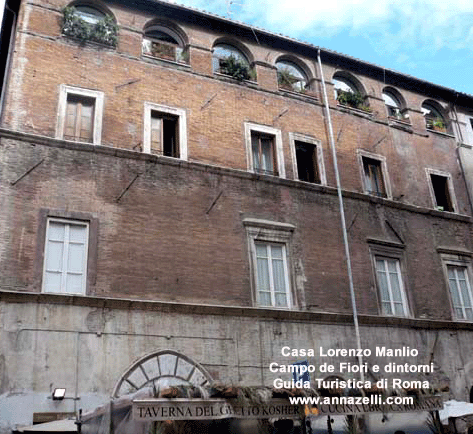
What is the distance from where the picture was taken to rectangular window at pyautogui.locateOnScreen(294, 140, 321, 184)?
667 inches

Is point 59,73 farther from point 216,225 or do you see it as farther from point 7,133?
point 216,225

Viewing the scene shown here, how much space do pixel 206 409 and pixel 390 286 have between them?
9.90 meters

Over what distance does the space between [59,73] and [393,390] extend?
10.5m

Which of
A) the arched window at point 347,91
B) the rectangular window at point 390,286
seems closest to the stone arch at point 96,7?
the arched window at point 347,91

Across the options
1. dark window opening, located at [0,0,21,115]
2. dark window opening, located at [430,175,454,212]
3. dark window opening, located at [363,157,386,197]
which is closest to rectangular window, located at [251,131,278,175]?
dark window opening, located at [363,157,386,197]

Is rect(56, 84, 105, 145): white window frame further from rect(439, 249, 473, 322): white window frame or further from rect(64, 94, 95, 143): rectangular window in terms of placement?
rect(439, 249, 473, 322): white window frame

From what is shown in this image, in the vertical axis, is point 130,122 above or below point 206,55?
below

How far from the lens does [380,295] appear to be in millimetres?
15938

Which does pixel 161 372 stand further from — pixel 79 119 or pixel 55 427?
pixel 79 119

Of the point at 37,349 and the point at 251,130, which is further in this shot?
the point at 251,130

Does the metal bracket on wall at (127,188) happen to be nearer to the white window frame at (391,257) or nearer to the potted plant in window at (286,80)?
the potted plant in window at (286,80)

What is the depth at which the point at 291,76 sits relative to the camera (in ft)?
59.6

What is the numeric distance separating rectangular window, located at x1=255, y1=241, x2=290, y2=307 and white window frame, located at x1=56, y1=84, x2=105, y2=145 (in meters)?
4.76

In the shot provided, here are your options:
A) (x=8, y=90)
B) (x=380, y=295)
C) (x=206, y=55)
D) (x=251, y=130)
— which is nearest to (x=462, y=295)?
Answer: (x=380, y=295)
